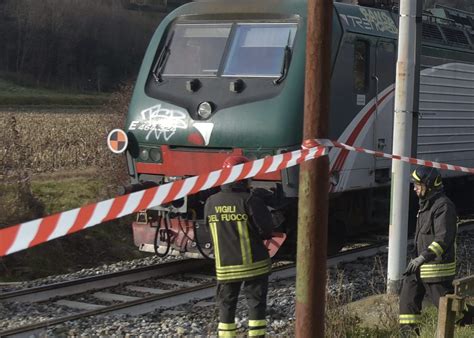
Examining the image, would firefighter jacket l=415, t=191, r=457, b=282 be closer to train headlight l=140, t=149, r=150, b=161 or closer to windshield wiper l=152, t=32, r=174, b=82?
train headlight l=140, t=149, r=150, b=161

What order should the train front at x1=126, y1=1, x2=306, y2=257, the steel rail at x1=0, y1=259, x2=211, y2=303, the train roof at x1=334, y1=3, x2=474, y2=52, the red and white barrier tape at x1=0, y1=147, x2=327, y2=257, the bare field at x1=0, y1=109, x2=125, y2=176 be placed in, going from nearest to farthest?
the red and white barrier tape at x1=0, y1=147, x2=327, y2=257, the steel rail at x1=0, y1=259, x2=211, y2=303, the train front at x1=126, y1=1, x2=306, y2=257, the train roof at x1=334, y1=3, x2=474, y2=52, the bare field at x1=0, y1=109, x2=125, y2=176

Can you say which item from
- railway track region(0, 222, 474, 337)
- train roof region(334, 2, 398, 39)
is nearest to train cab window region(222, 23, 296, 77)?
train roof region(334, 2, 398, 39)

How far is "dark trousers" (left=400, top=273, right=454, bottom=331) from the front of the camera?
22.0 feet

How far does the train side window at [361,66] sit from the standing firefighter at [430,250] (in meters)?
3.77

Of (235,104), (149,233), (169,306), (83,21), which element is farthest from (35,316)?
(83,21)

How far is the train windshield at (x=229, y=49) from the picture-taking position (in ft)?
31.6

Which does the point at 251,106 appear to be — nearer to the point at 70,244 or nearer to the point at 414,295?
the point at 414,295

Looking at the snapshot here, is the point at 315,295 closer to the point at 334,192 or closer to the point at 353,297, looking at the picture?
the point at 353,297

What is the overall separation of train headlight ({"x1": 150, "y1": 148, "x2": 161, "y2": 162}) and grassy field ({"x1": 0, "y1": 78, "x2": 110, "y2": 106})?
135 feet

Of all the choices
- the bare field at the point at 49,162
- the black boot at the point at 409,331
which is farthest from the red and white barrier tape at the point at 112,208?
the bare field at the point at 49,162

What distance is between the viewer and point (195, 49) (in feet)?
33.4

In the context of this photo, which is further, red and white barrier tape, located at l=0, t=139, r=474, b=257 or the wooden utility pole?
the wooden utility pole

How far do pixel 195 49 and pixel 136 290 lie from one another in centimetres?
305

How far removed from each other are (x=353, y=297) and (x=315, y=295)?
4065mm
